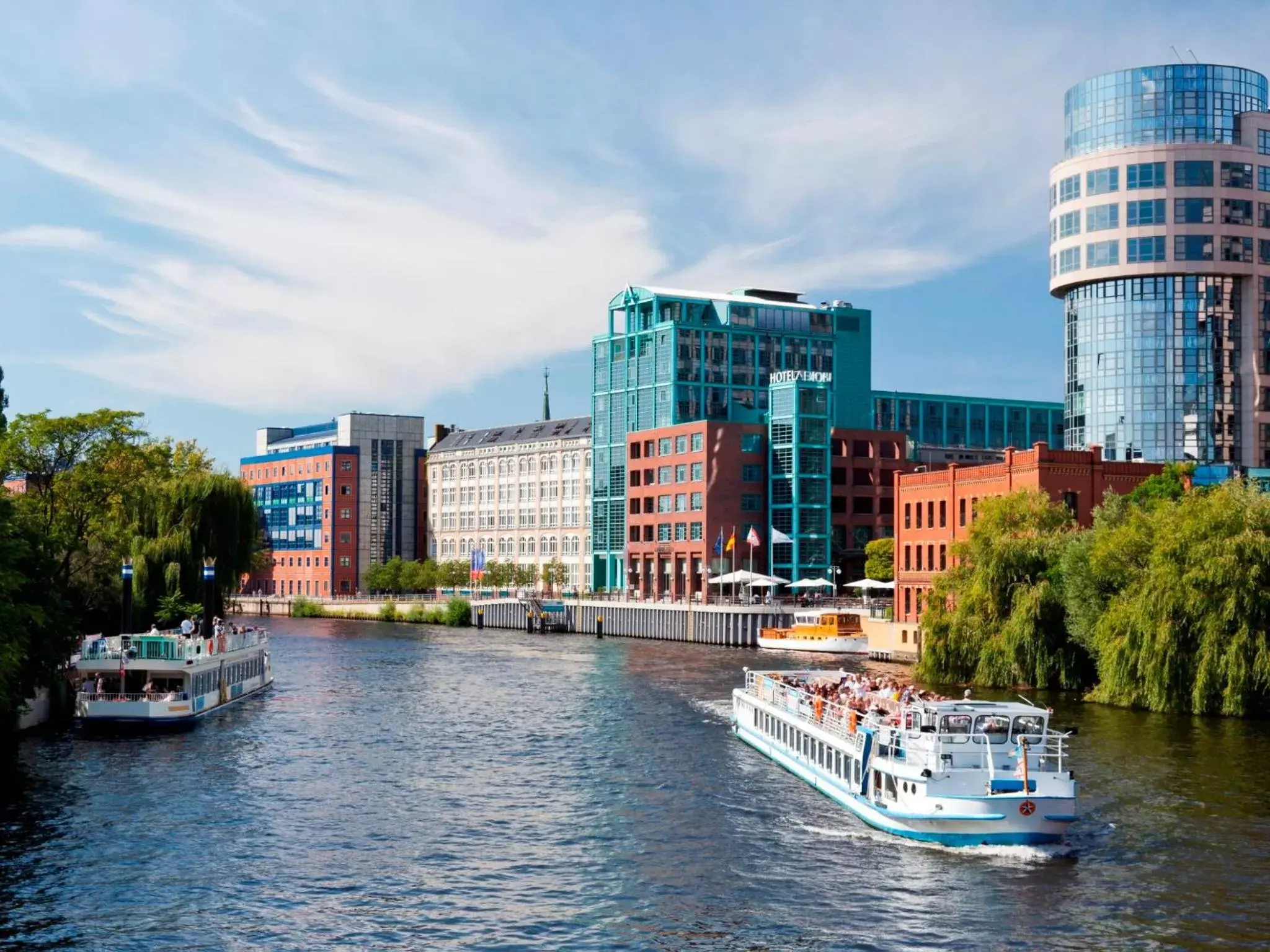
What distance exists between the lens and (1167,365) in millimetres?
155125

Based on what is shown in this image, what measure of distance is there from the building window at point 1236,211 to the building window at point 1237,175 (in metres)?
1.42

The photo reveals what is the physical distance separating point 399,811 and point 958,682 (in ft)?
156

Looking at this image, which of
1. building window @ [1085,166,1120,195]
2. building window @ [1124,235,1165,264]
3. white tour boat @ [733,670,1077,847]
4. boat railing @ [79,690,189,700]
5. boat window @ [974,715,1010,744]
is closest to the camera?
white tour boat @ [733,670,1077,847]

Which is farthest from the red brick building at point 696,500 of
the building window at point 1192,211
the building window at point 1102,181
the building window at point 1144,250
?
the building window at point 1192,211

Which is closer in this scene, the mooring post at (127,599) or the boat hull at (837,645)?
the mooring post at (127,599)

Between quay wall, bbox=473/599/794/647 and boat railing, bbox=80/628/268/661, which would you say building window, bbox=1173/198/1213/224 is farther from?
boat railing, bbox=80/628/268/661

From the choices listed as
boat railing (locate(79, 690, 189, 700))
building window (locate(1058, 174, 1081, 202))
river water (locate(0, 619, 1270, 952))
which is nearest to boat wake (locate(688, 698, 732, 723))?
river water (locate(0, 619, 1270, 952))

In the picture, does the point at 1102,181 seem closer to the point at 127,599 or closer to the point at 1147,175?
the point at 1147,175

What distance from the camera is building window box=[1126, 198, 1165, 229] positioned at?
15100 cm

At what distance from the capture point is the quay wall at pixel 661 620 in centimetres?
14650

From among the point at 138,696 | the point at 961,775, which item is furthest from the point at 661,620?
the point at 961,775

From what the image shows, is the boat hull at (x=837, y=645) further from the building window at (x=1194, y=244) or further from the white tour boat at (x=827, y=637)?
the building window at (x=1194, y=244)

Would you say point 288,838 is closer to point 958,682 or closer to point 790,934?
point 790,934

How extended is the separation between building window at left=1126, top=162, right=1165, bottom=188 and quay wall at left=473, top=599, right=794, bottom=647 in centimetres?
5844
